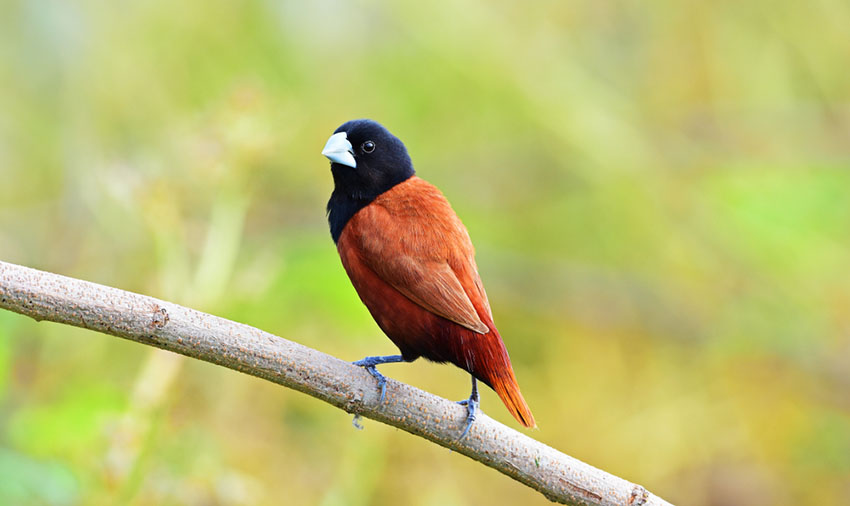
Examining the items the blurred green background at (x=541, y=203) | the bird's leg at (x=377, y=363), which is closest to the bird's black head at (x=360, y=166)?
the bird's leg at (x=377, y=363)

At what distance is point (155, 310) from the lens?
6.69 feet

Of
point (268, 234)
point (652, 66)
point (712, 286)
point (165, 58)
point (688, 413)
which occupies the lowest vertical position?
point (688, 413)

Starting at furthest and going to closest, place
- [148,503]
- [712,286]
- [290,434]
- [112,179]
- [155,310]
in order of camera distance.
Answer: [712,286] → [290,434] → [112,179] → [148,503] → [155,310]

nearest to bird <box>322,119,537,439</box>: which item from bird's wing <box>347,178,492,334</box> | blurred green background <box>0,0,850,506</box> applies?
bird's wing <box>347,178,492,334</box>

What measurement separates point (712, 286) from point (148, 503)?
4.08 m

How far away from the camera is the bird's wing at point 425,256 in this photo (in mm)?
2590

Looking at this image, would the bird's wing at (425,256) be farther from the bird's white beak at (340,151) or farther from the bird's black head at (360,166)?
the bird's white beak at (340,151)

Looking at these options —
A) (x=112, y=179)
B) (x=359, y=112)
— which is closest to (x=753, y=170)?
(x=359, y=112)

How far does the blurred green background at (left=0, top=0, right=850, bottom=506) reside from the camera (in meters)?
4.95

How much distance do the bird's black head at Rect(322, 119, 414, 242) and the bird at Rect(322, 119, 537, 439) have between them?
0.04 feet

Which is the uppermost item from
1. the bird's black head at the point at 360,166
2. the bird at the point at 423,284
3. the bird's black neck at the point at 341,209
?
the bird's black head at the point at 360,166

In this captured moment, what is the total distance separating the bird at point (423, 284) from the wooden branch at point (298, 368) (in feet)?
0.47

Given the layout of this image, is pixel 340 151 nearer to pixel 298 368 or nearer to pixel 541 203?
pixel 298 368

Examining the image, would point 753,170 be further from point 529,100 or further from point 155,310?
point 155,310
